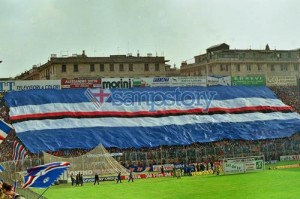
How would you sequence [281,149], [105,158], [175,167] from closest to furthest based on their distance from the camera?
[105,158] → [175,167] → [281,149]

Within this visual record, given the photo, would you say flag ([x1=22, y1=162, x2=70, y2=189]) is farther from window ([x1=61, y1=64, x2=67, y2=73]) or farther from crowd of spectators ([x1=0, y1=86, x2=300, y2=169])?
window ([x1=61, y1=64, x2=67, y2=73])

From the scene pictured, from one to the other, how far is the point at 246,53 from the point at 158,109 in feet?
148

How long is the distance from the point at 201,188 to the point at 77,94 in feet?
126

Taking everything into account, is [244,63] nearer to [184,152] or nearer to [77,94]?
[77,94]

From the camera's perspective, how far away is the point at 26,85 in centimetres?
7744

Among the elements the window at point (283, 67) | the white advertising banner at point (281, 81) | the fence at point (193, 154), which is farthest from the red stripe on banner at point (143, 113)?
the window at point (283, 67)

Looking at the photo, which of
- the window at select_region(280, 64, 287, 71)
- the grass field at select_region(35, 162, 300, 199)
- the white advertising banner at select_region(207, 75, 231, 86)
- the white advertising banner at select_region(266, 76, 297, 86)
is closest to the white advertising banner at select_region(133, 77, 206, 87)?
the white advertising banner at select_region(207, 75, 231, 86)

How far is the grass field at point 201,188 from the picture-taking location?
127 feet

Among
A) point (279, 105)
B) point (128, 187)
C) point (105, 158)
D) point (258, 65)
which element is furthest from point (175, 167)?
point (258, 65)

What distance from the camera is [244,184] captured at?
4491cm

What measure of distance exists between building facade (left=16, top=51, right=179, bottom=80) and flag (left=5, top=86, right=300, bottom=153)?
25.4 m

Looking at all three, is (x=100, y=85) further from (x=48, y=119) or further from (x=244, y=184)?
(x=244, y=184)

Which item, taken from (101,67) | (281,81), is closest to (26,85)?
(101,67)

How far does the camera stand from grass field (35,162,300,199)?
38562mm
